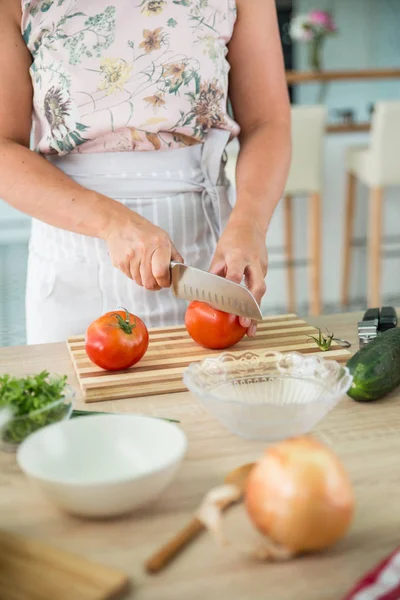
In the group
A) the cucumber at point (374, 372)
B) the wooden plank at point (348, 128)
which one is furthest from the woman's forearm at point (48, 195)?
the wooden plank at point (348, 128)

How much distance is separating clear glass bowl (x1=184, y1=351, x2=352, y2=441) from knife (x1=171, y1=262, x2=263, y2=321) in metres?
0.10

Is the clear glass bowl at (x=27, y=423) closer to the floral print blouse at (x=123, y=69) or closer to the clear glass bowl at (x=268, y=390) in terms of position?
the clear glass bowl at (x=268, y=390)

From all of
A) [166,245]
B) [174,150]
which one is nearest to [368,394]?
[166,245]

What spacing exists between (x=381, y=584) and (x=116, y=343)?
0.59 m

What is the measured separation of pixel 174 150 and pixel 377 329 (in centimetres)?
54

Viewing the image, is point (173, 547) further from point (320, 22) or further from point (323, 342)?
point (320, 22)

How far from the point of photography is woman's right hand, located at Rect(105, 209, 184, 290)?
1.16 metres

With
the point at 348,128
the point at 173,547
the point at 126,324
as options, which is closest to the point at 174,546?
the point at 173,547

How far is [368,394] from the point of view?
39.0 inches

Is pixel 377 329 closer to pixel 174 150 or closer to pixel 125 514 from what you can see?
pixel 174 150

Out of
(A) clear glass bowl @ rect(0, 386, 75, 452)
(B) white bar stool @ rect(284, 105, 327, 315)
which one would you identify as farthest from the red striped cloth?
(B) white bar stool @ rect(284, 105, 327, 315)

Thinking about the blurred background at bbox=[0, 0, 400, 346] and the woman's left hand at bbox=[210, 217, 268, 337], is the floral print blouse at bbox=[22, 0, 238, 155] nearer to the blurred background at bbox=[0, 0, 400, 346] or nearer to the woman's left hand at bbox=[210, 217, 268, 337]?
the woman's left hand at bbox=[210, 217, 268, 337]

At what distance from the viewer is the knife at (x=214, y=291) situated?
1155mm

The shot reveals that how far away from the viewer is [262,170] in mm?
1459
